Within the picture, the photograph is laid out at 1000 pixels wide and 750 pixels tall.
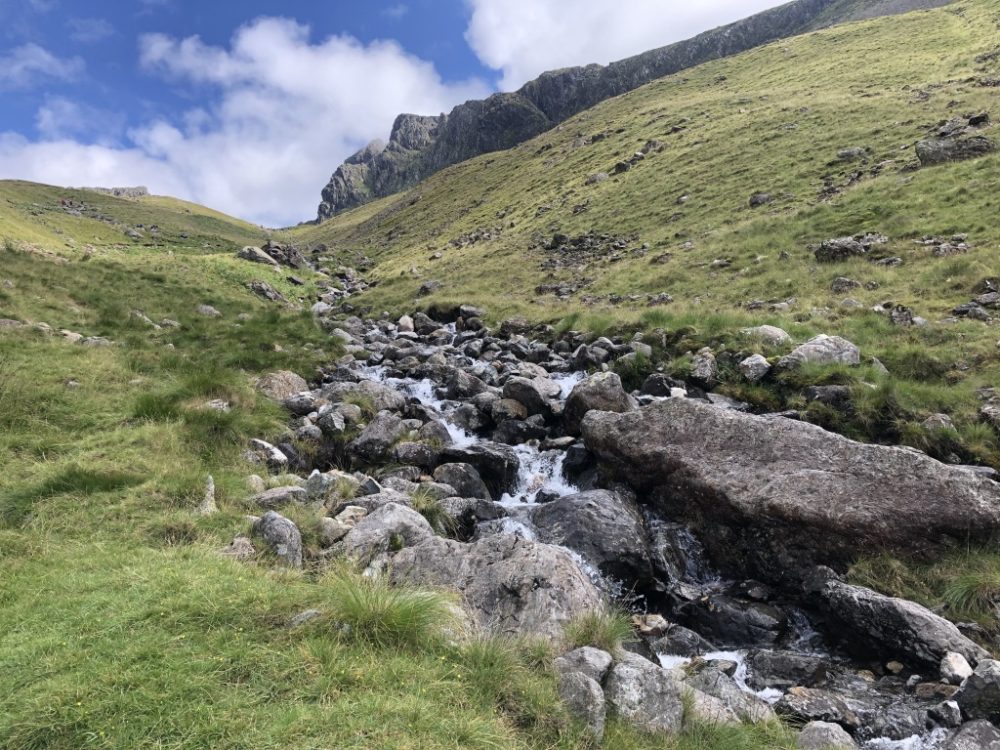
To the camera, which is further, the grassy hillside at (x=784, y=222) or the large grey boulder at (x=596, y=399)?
the grassy hillside at (x=784, y=222)

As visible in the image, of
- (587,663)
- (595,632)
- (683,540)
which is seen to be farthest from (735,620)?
(587,663)

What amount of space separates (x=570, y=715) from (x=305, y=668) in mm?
2299

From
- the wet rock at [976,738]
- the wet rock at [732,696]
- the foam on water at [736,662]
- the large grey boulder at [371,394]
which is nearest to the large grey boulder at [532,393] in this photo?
the large grey boulder at [371,394]

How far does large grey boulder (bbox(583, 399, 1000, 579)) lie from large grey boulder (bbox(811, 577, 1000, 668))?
124cm

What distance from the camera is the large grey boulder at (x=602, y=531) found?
30.3ft

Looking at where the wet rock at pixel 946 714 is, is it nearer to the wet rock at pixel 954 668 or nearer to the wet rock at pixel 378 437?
the wet rock at pixel 954 668

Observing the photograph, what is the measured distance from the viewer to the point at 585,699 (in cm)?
492

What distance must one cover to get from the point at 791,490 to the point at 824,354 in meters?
6.68

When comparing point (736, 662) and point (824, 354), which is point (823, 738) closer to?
point (736, 662)

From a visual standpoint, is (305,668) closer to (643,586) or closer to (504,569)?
(504,569)

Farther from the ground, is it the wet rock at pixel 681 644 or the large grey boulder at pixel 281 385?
the large grey boulder at pixel 281 385

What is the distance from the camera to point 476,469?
12531 millimetres

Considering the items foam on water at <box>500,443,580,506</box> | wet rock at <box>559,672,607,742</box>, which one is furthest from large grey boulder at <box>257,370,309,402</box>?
wet rock at <box>559,672,607,742</box>

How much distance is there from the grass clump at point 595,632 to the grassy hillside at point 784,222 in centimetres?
872
